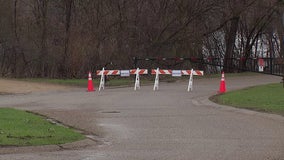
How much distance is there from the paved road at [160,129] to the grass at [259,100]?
2.03 feet

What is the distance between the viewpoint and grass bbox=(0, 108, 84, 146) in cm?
1059

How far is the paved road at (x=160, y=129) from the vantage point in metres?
9.77

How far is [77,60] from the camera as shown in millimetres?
34938

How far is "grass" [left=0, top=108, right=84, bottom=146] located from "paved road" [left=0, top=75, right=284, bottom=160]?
0.38m

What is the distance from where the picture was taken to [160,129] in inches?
513

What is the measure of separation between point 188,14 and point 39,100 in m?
17.9

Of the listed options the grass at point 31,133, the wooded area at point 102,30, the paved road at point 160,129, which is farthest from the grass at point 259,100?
the wooded area at point 102,30

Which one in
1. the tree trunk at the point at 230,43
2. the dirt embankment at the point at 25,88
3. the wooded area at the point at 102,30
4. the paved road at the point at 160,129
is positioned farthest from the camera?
the tree trunk at the point at 230,43

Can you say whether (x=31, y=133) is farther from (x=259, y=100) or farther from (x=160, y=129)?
(x=259, y=100)

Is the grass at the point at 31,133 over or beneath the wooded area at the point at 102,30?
beneath

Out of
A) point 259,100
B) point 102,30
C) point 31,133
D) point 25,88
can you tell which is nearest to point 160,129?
point 31,133

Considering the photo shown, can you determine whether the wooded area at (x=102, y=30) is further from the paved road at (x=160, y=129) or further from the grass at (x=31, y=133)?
the grass at (x=31, y=133)

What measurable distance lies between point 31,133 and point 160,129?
3.21 metres

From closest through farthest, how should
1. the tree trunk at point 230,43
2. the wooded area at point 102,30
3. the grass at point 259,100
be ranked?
the grass at point 259,100 < the wooded area at point 102,30 < the tree trunk at point 230,43
